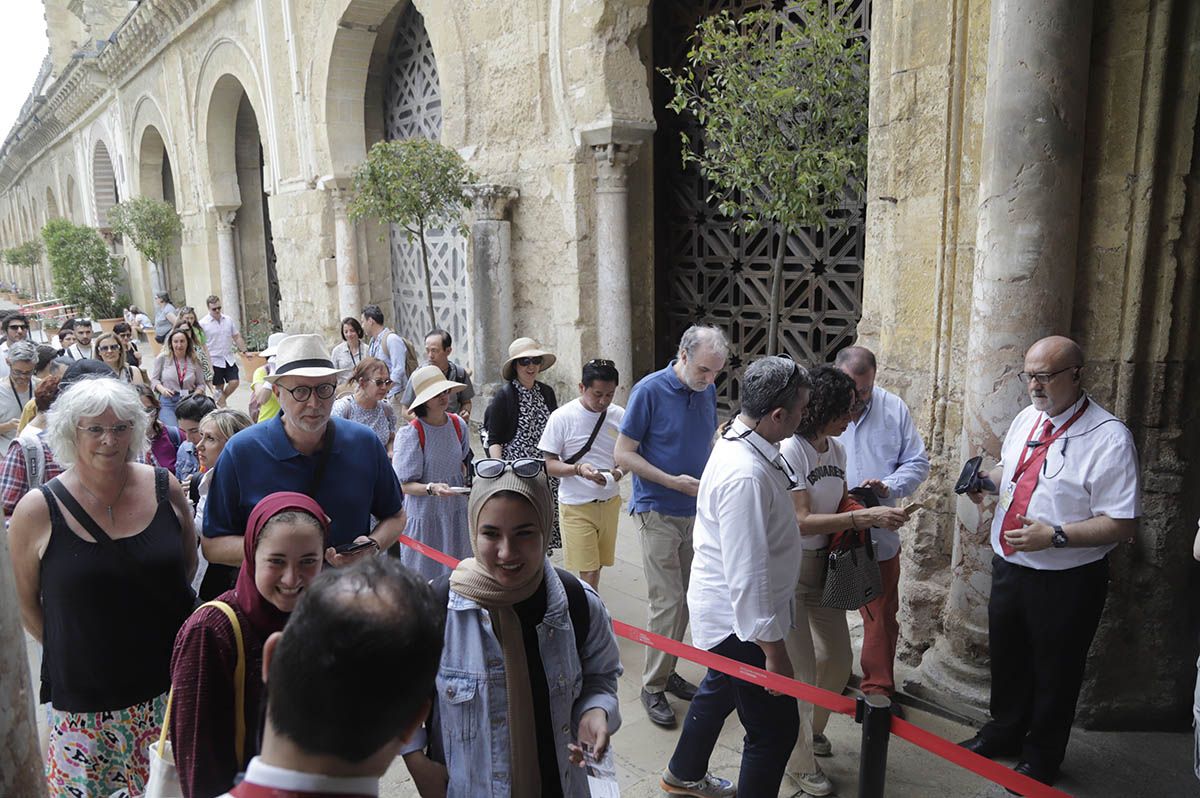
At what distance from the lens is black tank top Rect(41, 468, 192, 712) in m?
2.34

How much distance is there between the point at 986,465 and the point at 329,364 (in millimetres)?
2851

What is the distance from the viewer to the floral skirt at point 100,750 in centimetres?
240

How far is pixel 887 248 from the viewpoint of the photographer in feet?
14.0

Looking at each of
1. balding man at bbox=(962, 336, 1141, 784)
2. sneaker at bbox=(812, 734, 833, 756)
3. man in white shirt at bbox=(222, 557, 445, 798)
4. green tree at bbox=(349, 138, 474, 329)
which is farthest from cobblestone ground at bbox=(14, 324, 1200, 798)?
green tree at bbox=(349, 138, 474, 329)

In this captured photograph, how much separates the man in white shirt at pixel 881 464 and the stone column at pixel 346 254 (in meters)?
8.91

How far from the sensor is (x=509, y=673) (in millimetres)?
1773

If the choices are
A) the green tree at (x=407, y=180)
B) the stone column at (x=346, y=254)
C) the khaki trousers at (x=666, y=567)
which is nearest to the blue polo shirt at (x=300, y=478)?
the khaki trousers at (x=666, y=567)

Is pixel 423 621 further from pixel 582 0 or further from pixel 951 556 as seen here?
pixel 582 0

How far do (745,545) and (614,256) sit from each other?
5.09 meters

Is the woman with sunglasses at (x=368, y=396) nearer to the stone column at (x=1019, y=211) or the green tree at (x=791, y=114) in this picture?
the green tree at (x=791, y=114)

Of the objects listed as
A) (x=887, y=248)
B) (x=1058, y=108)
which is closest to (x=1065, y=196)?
(x=1058, y=108)

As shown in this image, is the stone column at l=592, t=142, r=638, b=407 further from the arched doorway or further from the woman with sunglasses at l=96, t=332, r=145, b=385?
the arched doorway

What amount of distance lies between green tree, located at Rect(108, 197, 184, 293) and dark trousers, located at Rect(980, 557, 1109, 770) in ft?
63.8

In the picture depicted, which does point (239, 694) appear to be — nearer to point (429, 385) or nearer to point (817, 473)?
point (817, 473)
